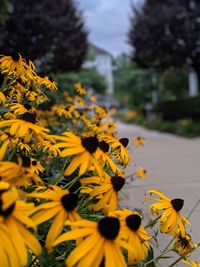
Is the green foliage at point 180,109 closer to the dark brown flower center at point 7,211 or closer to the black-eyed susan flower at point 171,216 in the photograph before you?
the black-eyed susan flower at point 171,216

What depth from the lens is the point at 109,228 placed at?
130cm

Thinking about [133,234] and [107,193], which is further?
[107,193]

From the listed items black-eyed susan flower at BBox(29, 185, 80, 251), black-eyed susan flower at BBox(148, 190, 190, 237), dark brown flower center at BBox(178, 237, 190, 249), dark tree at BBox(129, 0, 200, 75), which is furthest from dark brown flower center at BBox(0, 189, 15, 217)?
dark tree at BBox(129, 0, 200, 75)

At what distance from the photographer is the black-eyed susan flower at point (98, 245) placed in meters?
1.27

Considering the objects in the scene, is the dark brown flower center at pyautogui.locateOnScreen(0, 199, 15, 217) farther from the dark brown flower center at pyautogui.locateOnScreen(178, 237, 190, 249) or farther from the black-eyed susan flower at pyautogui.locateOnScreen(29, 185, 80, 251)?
the dark brown flower center at pyautogui.locateOnScreen(178, 237, 190, 249)

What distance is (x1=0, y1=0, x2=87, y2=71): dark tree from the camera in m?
15.1

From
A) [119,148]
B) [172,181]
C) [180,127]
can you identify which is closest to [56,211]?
[119,148]

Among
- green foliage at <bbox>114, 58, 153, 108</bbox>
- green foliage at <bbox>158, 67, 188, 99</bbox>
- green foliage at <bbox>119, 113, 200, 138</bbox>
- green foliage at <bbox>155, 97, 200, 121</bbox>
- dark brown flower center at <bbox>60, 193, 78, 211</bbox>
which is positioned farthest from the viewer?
green foliage at <bbox>114, 58, 153, 108</bbox>

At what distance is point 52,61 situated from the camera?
54.7 feet

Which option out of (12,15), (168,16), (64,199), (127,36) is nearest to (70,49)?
→ (12,15)

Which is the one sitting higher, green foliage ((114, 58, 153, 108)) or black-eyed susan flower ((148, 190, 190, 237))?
green foliage ((114, 58, 153, 108))

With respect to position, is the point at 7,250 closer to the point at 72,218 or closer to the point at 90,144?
the point at 72,218

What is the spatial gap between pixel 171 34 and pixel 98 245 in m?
19.1

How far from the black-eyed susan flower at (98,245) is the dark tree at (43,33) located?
1324 cm
